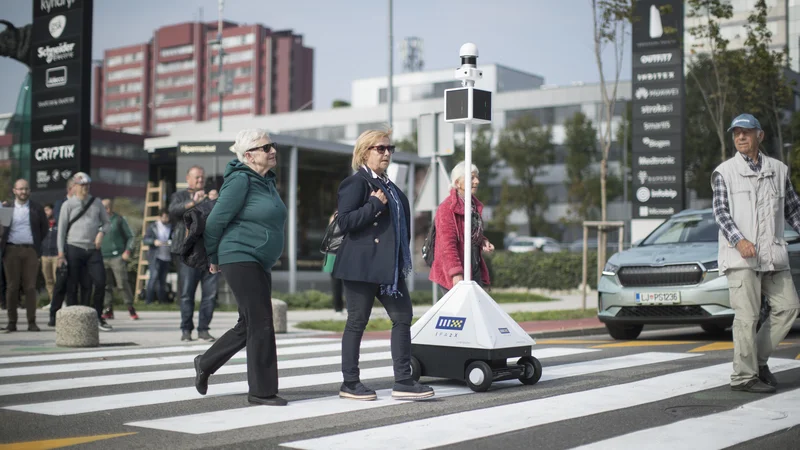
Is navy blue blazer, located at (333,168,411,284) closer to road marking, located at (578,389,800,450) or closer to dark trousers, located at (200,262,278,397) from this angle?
dark trousers, located at (200,262,278,397)

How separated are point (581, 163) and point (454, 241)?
57.8 metres

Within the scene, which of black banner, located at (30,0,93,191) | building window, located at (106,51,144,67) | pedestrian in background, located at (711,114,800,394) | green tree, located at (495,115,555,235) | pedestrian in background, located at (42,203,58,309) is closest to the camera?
pedestrian in background, located at (711,114,800,394)

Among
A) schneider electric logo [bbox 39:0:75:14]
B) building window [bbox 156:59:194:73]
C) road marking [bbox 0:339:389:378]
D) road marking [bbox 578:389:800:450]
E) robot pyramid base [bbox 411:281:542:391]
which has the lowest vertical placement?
road marking [bbox 0:339:389:378]

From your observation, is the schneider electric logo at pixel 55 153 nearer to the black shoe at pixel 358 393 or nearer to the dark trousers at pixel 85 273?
the dark trousers at pixel 85 273

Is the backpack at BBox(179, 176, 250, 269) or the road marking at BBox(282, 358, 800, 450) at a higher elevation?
the backpack at BBox(179, 176, 250, 269)

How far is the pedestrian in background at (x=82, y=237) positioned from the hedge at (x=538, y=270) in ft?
57.8

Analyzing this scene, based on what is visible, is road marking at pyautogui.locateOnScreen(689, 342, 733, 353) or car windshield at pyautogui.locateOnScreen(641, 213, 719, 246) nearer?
road marking at pyautogui.locateOnScreen(689, 342, 733, 353)

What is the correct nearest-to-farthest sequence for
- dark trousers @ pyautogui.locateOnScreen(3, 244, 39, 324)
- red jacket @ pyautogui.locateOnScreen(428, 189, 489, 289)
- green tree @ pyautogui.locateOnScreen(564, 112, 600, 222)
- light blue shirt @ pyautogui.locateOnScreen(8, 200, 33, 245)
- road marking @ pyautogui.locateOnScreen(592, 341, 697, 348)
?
red jacket @ pyautogui.locateOnScreen(428, 189, 489, 289) < road marking @ pyautogui.locateOnScreen(592, 341, 697, 348) < dark trousers @ pyautogui.locateOnScreen(3, 244, 39, 324) < light blue shirt @ pyautogui.locateOnScreen(8, 200, 33, 245) < green tree @ pyautogui.locateOnScreen(564, 112, 600, 222)

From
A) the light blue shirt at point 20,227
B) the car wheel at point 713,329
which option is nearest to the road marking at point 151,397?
the light blue shirt at point 20,227

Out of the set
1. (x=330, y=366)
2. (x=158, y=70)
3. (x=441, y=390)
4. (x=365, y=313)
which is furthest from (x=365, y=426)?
(x=158, y=70)

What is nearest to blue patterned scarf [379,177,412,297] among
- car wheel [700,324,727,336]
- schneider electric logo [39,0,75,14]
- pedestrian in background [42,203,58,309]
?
car wheel [700,324,727,336]

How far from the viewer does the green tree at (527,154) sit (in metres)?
67.3

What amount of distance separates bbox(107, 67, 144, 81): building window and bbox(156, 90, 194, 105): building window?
5.95m

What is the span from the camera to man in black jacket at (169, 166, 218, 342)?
11586 millimetres
